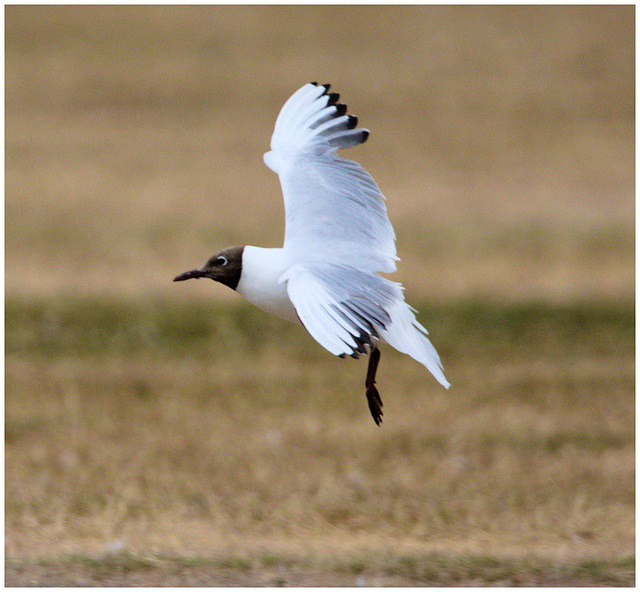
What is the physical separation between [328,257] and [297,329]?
5613mm

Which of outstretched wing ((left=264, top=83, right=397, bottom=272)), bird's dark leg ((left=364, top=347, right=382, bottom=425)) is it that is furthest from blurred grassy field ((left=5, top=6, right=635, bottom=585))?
outstretched wing ((left=264, top=83, right=397, bottom=272))

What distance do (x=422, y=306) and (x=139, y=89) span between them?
504cm

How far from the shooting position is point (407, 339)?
2.66 meters

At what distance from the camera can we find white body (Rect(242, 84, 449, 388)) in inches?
93.0

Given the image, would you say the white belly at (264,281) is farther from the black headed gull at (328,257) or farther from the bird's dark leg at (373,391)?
the bird's dark leg at (373,391)

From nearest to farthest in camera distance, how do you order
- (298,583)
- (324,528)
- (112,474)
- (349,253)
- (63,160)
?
(349,253), (298,583), (324,528), (112,474), (63,160)

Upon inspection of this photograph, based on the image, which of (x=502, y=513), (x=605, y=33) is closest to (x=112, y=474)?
(x=502, y=513)

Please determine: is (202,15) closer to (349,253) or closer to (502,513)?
(502,513)

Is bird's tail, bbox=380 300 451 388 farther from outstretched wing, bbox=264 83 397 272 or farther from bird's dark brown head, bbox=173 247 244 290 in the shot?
bird's dark brown head, bbox=173 247 244 290

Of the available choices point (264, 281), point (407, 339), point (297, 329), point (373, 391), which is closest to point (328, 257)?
point (264, 281)

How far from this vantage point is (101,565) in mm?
4664

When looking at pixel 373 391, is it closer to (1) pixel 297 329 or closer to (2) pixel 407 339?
(2) pixel 407 339

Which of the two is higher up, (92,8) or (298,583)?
(92,8)

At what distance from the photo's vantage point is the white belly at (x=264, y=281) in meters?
2.49
